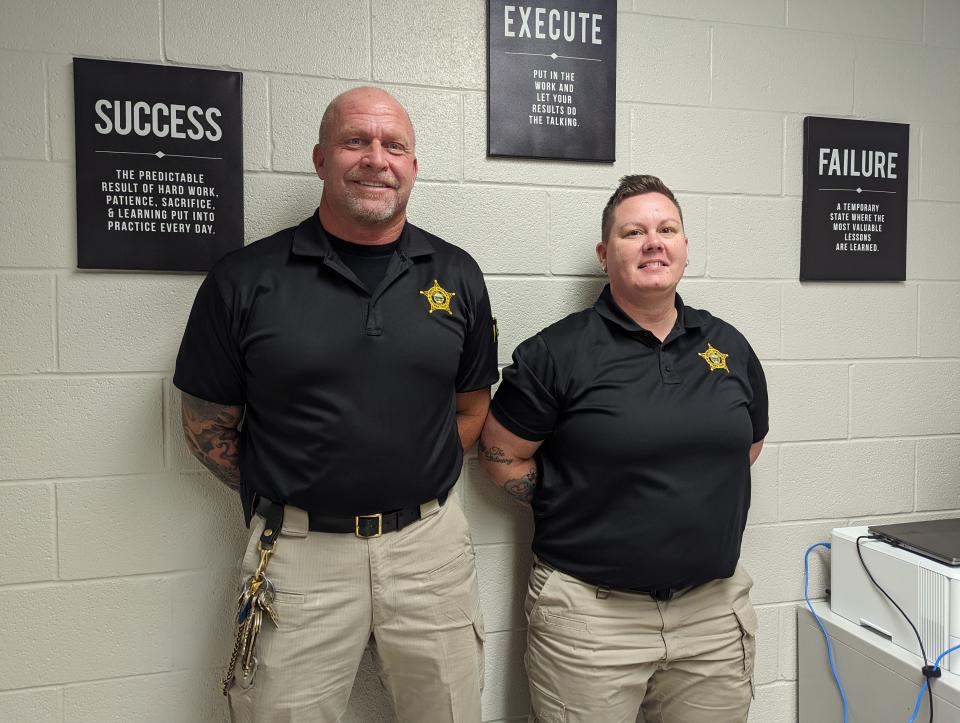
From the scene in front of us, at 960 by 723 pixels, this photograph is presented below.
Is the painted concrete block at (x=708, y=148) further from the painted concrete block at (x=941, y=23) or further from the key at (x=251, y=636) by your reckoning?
the key at (x=251, y=636)

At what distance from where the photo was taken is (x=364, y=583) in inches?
61.8

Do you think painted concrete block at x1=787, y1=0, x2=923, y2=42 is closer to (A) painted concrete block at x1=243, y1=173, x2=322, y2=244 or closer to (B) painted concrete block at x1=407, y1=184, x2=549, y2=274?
(B) painted concrete block at x1=407, y1=184, x2=549, y2=274

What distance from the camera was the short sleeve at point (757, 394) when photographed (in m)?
1.89

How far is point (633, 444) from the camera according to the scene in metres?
1.66

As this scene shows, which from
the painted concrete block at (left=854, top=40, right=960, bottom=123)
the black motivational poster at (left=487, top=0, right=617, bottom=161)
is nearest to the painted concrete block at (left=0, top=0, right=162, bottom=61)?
the black motivational poster at (left=487, top=0, right=617, bottom=161)

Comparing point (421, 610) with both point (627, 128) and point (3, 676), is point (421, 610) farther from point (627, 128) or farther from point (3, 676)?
point (627, 128)

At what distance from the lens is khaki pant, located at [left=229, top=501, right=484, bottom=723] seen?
153cm

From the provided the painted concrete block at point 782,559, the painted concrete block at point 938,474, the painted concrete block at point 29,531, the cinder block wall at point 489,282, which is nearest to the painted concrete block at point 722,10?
the cinder block wall at point 489,282

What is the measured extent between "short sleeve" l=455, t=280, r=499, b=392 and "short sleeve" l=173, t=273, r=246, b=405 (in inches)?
19.5

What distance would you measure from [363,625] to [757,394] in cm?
111

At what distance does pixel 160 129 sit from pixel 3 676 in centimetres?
130

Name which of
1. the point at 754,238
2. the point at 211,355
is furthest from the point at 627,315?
the point at 211,355

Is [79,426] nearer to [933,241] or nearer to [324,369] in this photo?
[324,369]

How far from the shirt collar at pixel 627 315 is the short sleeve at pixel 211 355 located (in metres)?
A: 0.85
